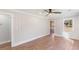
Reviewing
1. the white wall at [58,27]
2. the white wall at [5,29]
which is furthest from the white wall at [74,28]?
the white wall at [5,29]

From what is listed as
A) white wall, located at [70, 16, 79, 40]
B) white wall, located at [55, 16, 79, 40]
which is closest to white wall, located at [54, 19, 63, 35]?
white wall, located at [55, 16, 79, 40]

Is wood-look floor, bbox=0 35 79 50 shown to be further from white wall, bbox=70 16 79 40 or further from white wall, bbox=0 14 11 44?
white wall, bbox=0 14 11 44

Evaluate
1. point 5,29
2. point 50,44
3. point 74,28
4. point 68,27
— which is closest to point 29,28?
point 50,44

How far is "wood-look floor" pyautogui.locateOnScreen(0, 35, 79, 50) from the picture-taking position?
1.69 meters

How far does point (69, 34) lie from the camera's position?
1866mm

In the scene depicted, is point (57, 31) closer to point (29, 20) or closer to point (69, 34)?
point (69, 34)

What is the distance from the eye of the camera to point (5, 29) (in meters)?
2.35

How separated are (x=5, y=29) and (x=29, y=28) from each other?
0.75m

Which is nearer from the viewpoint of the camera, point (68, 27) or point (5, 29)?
point (68, 27)

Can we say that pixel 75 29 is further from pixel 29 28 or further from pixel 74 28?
pixel 29 28

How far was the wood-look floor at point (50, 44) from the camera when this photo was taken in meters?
1.69

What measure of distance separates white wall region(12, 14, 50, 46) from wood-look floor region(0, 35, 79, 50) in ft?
0.44

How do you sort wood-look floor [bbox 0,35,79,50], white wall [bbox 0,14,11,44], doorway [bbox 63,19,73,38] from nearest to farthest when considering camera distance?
wood-look floor [bbox 0,35,79,50] < doorway [bbox 63,19,73,38] < white wall [bbox 0,14,11,44]
